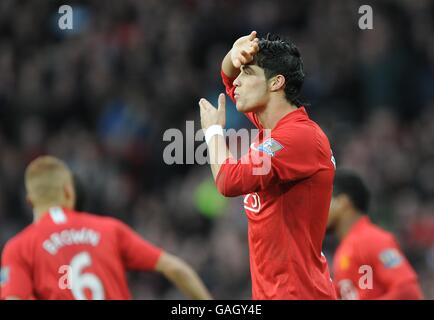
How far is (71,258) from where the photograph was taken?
628 cm

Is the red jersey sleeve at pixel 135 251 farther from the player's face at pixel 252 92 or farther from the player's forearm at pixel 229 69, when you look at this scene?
the player's face at pixel 252 92

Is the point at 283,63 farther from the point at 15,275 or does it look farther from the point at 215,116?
the point at 15,275

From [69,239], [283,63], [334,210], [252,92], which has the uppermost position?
[283,63]

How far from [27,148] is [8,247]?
18.5ft

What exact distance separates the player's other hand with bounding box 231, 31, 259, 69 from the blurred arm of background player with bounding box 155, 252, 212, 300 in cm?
182

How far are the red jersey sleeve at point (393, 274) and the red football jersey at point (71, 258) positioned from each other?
58.5 inches

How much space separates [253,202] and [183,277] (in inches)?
61.5

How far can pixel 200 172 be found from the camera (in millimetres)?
11234

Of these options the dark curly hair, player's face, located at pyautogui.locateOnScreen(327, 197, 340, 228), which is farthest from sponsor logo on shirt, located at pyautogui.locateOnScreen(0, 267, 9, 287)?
player's face, located at pyautogui.locateOnScreen(327, 197, 340, 228)

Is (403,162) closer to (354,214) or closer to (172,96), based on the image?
(172,96)

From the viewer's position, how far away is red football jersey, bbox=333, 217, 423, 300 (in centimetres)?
652

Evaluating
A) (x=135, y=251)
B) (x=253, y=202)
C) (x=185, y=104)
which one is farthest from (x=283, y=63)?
(x=185, y=104)

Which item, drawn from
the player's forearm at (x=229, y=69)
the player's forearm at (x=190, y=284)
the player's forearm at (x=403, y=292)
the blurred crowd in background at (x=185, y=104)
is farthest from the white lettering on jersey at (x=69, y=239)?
the blurred crowd in background at (x=185, y=104)
